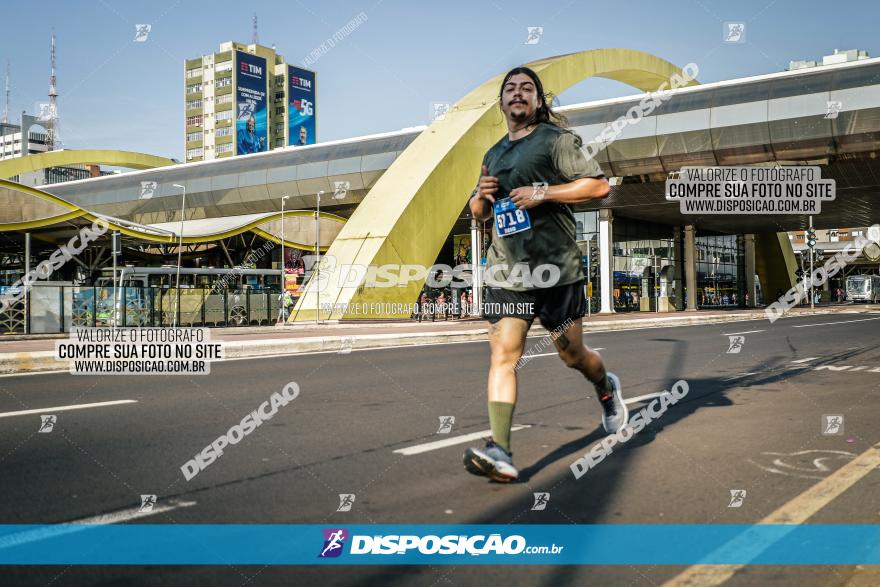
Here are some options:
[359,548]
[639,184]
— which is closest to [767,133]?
[639,184]

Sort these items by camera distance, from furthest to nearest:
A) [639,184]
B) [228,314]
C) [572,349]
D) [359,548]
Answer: [639,184]
[228,314]
[572,349]
[359,548]

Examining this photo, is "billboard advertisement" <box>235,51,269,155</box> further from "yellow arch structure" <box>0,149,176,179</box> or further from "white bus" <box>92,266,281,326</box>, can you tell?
"white bus" <box>92,266,281,326</box>

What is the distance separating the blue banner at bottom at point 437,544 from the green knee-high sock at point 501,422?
2.67 feet

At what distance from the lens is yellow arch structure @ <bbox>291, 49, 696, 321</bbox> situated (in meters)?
28.5

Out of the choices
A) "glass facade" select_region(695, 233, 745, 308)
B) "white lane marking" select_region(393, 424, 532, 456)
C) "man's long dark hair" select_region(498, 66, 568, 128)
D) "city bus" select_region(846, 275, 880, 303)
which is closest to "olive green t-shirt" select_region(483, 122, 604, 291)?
"man's long dark hair" select_region(498, 66, 568, 128)

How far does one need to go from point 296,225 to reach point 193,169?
12.4m

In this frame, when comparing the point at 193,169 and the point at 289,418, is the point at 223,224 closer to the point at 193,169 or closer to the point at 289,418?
the point at 193,169

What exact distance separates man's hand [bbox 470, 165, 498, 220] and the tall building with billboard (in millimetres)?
132544

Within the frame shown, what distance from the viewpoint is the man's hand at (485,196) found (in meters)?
4.24

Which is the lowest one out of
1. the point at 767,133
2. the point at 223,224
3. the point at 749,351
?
the point at 749,351

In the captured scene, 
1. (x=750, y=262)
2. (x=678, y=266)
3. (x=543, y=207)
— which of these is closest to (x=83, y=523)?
(x=543, y=207)

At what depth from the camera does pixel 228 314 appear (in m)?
30.5

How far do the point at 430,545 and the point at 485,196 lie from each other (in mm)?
2004

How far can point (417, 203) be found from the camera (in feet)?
100
